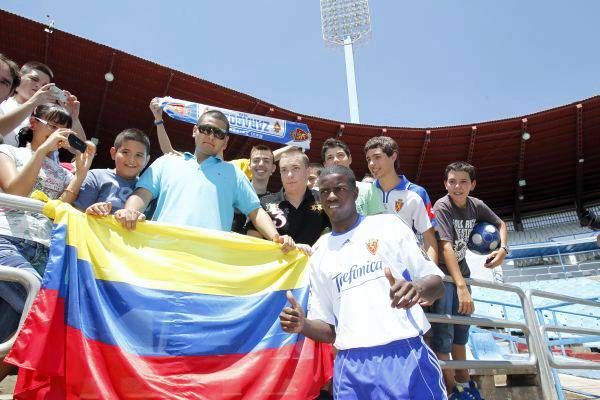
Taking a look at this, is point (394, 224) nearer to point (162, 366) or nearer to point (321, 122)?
point (162, 366)

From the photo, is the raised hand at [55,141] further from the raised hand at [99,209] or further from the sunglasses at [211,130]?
the sunglasses at [211,130]

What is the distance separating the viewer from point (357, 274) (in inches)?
76.0

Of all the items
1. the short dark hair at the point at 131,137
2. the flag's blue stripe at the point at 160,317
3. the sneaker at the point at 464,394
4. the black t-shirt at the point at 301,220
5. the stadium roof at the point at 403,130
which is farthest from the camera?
the stadium roof at the point at 403,130

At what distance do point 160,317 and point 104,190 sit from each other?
3.29 ft

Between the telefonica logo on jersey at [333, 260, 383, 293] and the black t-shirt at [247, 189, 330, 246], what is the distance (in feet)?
3.69

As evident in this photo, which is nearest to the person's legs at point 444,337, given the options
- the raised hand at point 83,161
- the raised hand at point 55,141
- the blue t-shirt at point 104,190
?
the blue t-shirt at point 104,190

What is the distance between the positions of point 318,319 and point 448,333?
59.9 inches

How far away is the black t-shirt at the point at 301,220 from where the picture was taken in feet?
10.2

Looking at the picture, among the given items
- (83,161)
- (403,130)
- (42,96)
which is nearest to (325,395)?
(83,161)

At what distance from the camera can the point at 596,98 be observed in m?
14.8

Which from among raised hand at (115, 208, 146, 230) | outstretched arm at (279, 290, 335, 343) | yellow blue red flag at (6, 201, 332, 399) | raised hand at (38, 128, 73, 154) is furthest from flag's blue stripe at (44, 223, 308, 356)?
outstretched arm at (279, 290, 335, 343)

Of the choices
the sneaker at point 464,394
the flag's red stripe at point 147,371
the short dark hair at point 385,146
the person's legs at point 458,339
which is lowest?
the sneaker at point 464,394

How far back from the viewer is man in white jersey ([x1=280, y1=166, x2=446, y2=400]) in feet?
5.70

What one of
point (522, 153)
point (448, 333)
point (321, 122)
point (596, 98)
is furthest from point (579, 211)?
point (448, 333)
